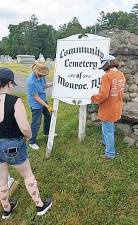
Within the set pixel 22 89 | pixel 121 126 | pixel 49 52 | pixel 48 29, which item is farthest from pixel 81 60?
pixel 48 29

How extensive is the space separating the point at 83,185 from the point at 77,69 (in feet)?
6.53

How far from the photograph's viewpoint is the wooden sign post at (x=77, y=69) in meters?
6.30

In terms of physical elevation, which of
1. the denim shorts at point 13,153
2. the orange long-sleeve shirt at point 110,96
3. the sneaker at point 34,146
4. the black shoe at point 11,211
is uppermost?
the orange long-sleeve shirt at point 110,96

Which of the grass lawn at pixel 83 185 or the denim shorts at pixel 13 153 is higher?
the denim shorts at pixel 13 153

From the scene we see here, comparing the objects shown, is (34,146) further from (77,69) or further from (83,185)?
(83,185)

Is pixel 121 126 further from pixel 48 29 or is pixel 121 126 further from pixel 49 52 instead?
pixel 48 29

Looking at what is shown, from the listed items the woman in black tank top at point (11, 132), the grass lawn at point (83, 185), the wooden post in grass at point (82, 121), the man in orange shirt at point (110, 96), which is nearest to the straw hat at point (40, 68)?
the wooden post in grass at point (82, 121)

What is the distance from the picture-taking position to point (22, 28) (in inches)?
3612

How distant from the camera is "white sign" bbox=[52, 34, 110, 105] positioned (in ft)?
20.7

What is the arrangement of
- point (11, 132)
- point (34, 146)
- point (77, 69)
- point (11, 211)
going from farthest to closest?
point (34, 146) → point (77, 69) → point (11, 211) → point (11, 132)

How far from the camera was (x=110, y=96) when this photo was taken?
5.81 m

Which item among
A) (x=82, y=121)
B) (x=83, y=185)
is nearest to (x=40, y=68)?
(x=82, y=121)

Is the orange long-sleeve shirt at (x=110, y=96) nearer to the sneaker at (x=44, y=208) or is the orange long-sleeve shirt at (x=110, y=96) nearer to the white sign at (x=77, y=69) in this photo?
the white sign at (x=77, y=69)

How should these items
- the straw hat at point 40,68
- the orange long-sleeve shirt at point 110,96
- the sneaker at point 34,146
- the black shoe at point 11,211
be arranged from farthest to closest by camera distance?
the sneaker at point 34,146, the straw hat at point 40,68, the orange long-sleeve shirt at point 110,96, the black shoe at point 11,211
